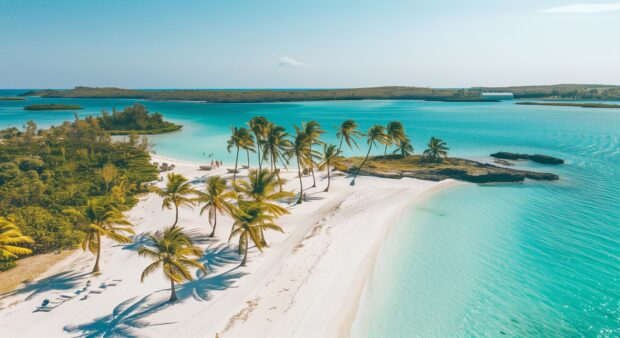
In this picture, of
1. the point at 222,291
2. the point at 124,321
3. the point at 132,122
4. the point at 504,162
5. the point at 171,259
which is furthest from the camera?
the point at 132,122

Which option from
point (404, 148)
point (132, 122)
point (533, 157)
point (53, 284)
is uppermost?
point (132, 122)

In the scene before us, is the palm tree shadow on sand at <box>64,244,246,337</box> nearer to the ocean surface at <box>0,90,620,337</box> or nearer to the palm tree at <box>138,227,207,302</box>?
the palm tree at <box>138,227,207,302</box>

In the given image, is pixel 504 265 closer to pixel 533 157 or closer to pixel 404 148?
pixel 404 148

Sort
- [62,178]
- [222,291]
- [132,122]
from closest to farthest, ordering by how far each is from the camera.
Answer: [222,291] < [62,178] < [132,122]

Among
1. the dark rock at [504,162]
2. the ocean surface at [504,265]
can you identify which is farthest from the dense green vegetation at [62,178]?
Answer: the dark rock at [504,162]

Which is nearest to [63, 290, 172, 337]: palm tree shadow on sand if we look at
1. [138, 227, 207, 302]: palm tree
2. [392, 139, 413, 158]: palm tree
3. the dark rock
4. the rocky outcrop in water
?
[138, 227, 207, 302]: palm tree

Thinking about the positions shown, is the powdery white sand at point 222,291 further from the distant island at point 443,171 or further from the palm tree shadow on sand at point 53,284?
the distant island at point 443,171

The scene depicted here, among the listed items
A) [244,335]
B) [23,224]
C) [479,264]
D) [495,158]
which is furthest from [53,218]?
[495,158]

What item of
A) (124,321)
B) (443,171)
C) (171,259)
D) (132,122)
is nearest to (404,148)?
(443,171)
